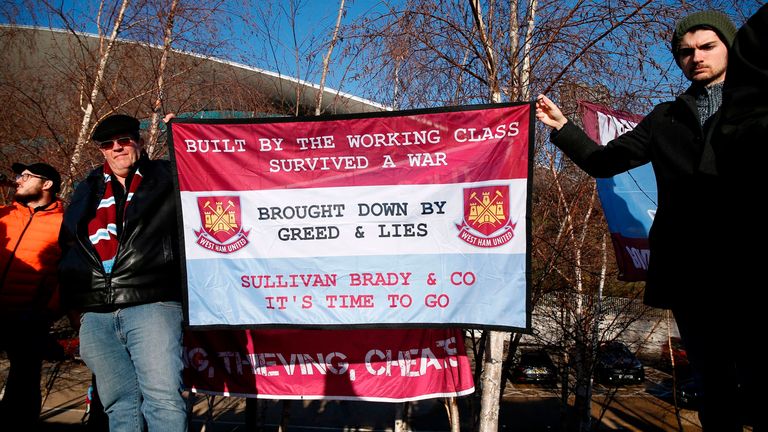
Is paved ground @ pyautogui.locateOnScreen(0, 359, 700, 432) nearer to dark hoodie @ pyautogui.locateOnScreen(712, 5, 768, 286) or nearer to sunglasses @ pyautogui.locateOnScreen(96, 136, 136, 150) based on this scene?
sunglasses @ pyautogui.locateOnScreen(96, 136, 136, 150)

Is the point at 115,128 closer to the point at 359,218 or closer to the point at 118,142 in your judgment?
the point at 118,142

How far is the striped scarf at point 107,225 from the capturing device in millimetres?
2607

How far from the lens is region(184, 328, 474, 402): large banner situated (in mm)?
3686

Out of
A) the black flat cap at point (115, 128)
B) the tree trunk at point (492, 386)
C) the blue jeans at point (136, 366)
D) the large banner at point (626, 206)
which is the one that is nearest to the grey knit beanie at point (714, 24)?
the large banner at point (626, 206)

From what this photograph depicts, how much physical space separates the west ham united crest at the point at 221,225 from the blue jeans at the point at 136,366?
624 mm

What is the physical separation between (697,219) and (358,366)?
2.49 meters

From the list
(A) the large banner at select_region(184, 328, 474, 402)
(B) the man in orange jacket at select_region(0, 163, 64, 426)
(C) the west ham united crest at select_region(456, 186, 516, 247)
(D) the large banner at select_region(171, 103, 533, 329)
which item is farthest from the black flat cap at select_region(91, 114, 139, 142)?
(C) the west ham united crest at select_region(456, 186, 516, 247)

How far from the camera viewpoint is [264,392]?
374 centimetres

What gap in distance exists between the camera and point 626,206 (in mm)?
3732

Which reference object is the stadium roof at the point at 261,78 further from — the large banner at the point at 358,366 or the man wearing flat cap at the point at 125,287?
the man wearing flat cap at the point at 125,287

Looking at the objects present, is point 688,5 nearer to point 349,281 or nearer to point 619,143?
point 619,143

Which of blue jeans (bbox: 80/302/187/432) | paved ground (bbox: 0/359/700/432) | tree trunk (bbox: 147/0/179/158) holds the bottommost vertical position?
paved ground (bbox: 0/359/700/432)

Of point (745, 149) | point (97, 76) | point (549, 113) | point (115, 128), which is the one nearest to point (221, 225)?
point (115, 128)

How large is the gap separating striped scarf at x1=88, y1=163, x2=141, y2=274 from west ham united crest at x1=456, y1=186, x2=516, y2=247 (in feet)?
6.11
